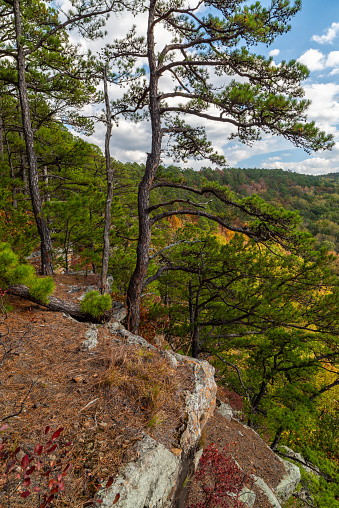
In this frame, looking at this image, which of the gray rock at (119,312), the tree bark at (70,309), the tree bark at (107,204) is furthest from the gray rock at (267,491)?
the tree bark at (107,204)

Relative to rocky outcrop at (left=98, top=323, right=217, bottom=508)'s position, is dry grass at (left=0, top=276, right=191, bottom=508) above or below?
above

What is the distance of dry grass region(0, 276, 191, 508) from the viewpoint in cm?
186

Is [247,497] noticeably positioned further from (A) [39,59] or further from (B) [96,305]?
(A) [39,59]

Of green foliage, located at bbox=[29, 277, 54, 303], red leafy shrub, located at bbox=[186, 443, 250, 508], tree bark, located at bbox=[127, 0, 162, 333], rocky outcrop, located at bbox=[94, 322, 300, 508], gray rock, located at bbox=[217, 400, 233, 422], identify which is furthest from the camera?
gray rock, located at bbox=[217, 400, 233, 422]

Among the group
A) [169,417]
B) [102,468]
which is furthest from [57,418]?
[169,417]

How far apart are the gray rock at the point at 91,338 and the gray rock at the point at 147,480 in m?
1.64

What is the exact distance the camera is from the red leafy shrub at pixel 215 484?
331 centimetres

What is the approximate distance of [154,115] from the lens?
5.34 metres

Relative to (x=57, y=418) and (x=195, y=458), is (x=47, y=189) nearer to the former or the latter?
(x=57, y=418)

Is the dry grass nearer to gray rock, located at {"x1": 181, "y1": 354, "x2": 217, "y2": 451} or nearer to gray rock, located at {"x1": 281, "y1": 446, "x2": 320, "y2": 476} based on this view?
gray rock, located at {"x1": 181, "y1": 354, "x2": 217, "y2": 451}

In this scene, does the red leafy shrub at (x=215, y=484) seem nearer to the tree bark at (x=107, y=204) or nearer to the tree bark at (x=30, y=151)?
the tree bark at (x=107, y=204)

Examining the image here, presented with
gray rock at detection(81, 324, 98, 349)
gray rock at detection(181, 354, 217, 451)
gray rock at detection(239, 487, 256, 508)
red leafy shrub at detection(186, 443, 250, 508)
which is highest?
gray rock at detection(81, 324, 98, 349)

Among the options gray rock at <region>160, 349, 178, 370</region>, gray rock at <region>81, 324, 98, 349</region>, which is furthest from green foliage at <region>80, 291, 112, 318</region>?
gray rock at <region>160, 349, 178, 370</region>

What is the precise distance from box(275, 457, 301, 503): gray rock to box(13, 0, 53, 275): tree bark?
7673 millimetres
